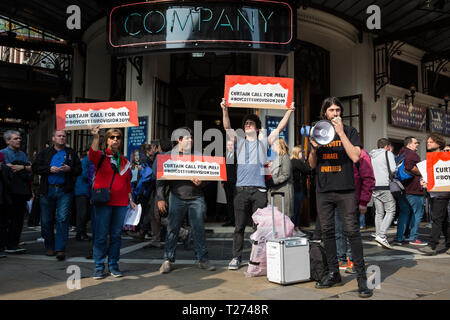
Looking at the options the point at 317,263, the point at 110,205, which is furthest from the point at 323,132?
the point at 110,205

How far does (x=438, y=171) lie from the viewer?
609 cm

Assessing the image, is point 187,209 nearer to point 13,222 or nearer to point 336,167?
point 336,167

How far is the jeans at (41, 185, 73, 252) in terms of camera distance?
559 cm

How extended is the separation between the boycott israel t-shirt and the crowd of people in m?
0.01

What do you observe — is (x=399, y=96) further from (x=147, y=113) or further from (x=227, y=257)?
(x=227, y=257)

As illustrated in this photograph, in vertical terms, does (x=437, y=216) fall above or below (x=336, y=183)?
below

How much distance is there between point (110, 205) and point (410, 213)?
224 inches

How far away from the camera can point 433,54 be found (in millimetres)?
13984

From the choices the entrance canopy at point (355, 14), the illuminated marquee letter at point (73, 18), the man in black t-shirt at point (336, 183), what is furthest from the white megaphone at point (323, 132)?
the illuminated marquee letter at point (73, 18)

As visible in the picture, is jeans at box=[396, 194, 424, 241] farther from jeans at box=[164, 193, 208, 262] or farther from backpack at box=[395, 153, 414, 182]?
jeans at box=[164, 193, 208, 262]

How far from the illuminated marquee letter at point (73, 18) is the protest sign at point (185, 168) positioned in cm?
825

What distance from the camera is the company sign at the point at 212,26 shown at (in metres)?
8.41

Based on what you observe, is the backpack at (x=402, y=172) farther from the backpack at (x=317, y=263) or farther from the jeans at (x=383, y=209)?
the backpack at (x=317, y=263)
